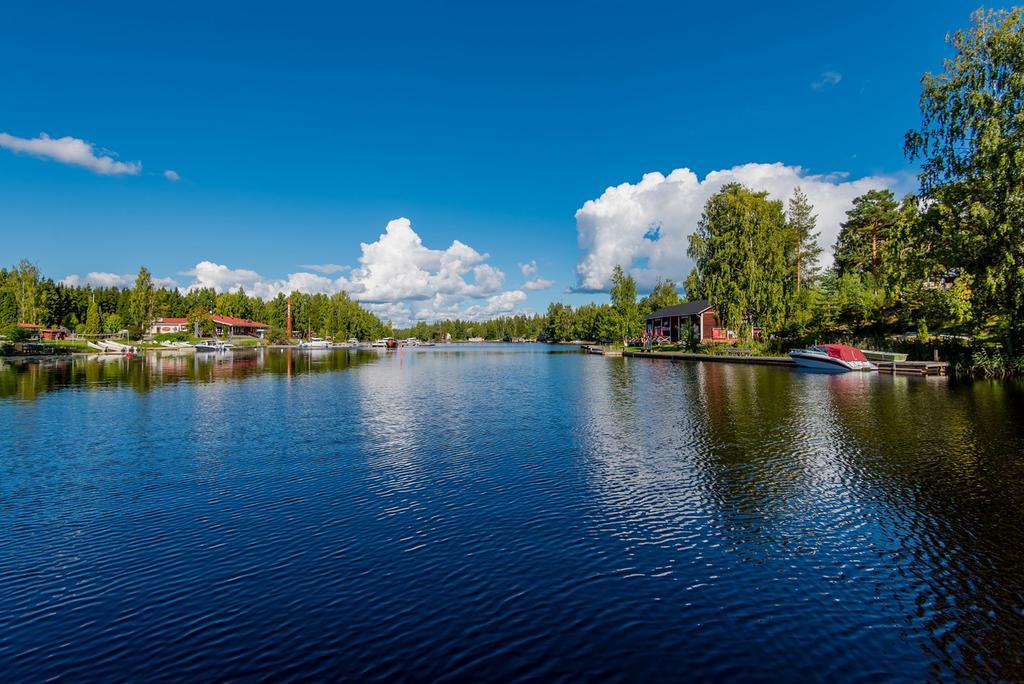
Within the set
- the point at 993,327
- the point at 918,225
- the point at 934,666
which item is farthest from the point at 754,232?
the point at 934,666

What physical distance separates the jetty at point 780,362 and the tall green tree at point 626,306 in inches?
908

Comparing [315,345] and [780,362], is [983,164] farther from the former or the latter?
[315,345]

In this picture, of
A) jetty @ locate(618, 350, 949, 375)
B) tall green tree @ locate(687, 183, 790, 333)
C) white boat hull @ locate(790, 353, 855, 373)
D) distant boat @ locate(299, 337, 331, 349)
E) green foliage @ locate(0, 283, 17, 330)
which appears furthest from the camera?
distant boat @ locate(299, 337, 331, 349)

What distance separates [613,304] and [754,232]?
6558cm

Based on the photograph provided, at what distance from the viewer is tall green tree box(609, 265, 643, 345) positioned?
403 ft

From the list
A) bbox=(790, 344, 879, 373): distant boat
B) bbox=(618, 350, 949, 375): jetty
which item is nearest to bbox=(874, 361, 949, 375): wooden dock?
bbox=(618, 350, 949, 375): jetty

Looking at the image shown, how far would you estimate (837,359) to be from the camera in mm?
53031

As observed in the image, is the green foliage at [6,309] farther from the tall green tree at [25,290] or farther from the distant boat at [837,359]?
the distant boat at [837,359]

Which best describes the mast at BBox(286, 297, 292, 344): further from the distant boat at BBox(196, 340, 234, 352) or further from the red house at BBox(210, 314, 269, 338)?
the distant boat at BBox(196, 340, 234, 352)

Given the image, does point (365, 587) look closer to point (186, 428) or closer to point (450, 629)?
point (450, 629)

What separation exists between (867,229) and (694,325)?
30509mm

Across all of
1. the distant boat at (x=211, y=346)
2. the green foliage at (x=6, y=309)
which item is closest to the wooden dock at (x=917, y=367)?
the distant boat at (x=211, y=346)

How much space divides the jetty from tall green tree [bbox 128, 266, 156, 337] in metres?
113

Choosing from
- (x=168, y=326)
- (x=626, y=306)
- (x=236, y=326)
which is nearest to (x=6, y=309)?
(x=168, y=326)
